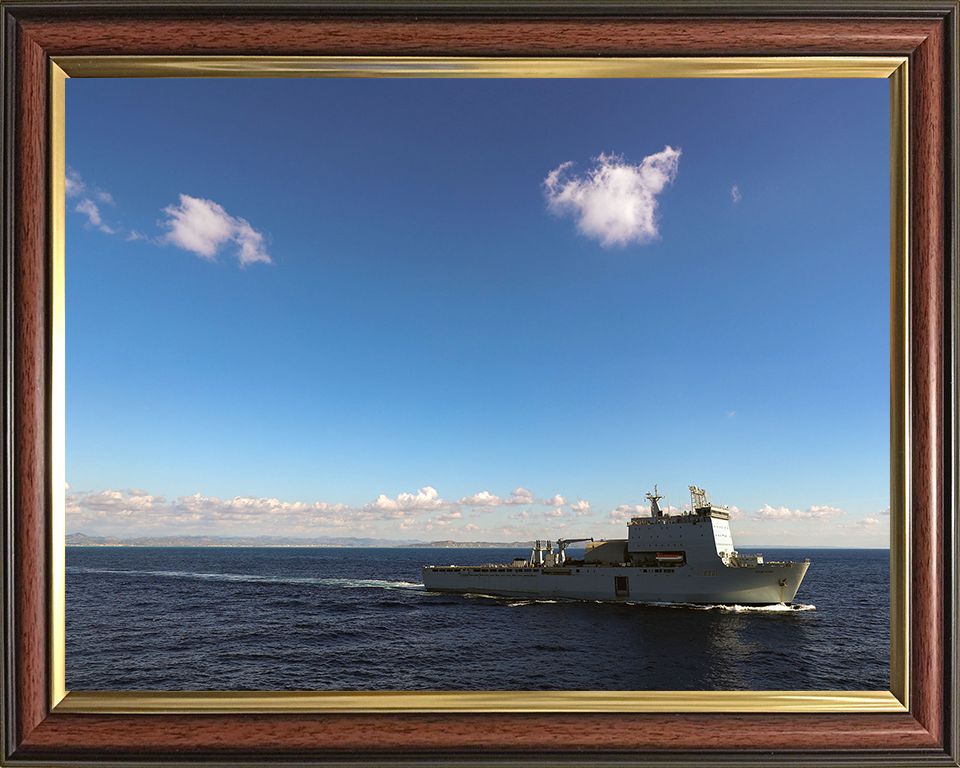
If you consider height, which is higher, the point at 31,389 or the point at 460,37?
the point at 460,37

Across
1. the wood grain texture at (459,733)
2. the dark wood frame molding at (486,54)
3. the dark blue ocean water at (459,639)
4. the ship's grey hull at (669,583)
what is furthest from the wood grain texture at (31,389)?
the ship's grey hull at (669,583)

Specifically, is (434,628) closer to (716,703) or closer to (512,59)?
(716,703)

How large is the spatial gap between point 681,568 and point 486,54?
2148cm

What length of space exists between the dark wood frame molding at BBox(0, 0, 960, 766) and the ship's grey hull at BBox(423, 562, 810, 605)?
19907mm

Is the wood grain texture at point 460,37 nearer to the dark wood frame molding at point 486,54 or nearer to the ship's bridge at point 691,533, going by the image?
the dark wood frame molding at point 486,54

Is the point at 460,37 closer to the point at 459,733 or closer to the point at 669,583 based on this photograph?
the point at 459,733

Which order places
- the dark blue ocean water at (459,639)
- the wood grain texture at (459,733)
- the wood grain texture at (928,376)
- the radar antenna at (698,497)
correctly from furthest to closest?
the radar antenna at (698,497) < the dark blue ocean water at (459,639) < the wood grain texture at (928,376) < the wood grain texture at (459,733)

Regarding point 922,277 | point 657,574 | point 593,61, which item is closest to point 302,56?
point 593,61

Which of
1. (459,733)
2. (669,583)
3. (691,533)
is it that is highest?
(459,733)

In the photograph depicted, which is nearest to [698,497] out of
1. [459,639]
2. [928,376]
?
[459,639]

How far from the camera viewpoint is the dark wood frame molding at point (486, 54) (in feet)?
6.31

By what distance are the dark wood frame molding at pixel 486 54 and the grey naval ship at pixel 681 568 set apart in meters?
16.3

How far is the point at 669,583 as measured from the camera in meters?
19.9

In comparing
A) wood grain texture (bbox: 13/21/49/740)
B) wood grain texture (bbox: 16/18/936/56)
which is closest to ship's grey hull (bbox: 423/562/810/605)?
wood grain texture (bbox: 16/18/936/56)
